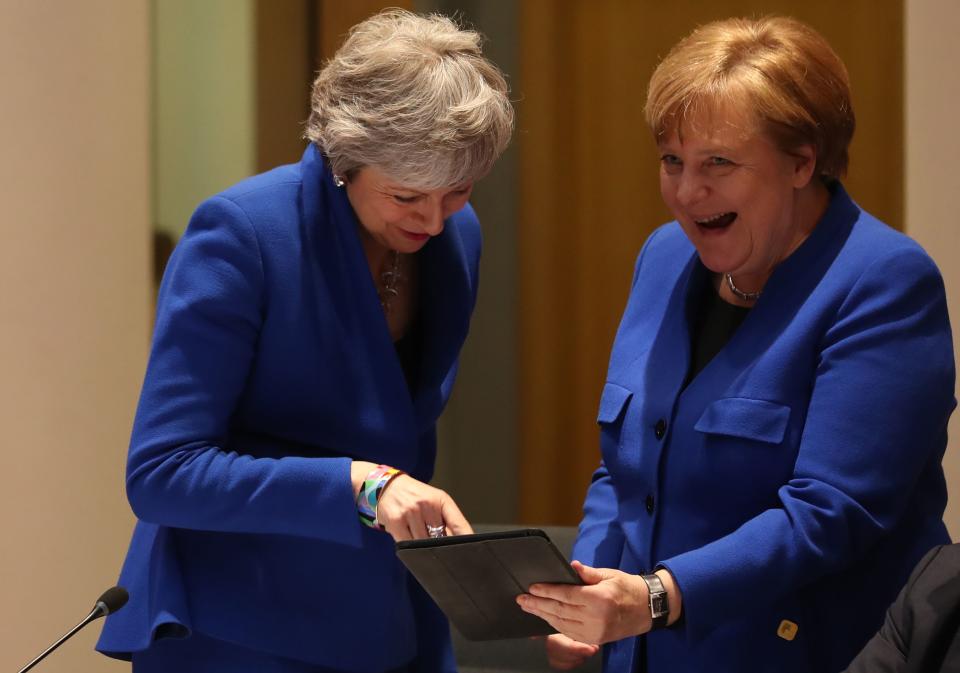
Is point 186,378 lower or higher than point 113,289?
higher

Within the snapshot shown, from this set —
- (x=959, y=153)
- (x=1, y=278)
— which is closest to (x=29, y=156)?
(x=1, y=278)

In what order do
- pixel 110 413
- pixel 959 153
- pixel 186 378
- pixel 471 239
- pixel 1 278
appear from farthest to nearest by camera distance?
pixel 110 413
pixel 959 153
pixel 1 278
pixel 471 239
pixel 186 378

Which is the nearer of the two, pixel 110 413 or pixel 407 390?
pixel 407 390

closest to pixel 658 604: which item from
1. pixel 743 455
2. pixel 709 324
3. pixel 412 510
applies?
pixel 743 455

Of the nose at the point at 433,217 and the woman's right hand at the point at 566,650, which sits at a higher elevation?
the nose at the point at 433,217

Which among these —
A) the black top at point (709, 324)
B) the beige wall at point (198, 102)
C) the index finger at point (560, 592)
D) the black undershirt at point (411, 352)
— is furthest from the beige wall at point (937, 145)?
the beige wall at point (198, 102)

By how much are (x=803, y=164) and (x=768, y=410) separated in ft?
1.11

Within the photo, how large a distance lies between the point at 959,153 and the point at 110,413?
6.87ft

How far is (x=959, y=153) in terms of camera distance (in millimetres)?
2824

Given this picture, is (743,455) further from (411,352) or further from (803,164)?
(411,352)

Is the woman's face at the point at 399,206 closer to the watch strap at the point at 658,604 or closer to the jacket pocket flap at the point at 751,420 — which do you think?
the jacket pocket flap at the point at 751,420

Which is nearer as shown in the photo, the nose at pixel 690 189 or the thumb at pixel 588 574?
the thumb at pixel 588 574

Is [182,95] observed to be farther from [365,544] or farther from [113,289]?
[365,544]

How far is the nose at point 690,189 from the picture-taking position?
1712 mm
